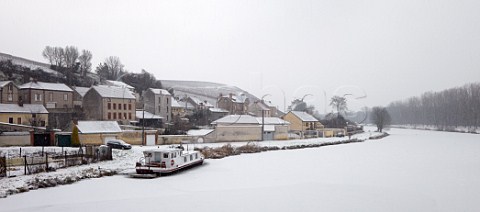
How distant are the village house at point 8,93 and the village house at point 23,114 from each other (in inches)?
126

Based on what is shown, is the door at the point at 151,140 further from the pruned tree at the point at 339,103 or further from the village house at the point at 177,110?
the pruned tree at the point at 339,103

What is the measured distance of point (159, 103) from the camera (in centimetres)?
5972

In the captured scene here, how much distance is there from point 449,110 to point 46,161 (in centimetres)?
9457

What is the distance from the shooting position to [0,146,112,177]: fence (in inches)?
730

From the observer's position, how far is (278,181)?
17.1 m

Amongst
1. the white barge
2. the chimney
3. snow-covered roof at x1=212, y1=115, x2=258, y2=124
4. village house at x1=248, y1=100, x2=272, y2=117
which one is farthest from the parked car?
village house at x1=248, y1=100, x2=272, y2=117

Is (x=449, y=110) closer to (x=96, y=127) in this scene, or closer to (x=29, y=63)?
(x=96, y=127)

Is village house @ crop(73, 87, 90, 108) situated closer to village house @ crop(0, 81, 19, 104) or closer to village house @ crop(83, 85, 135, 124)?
village house @ crop(83, 85, 135, 124)

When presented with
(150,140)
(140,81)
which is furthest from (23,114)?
(140,81)

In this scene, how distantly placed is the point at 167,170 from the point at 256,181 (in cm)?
496

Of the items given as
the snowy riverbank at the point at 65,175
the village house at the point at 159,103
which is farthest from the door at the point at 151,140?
the village house at the point at 159,103

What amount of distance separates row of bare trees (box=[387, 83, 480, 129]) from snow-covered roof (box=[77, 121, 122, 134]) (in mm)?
72459

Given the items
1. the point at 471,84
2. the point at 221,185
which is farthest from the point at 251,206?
the point at 471,84

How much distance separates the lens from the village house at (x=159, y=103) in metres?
59.2
